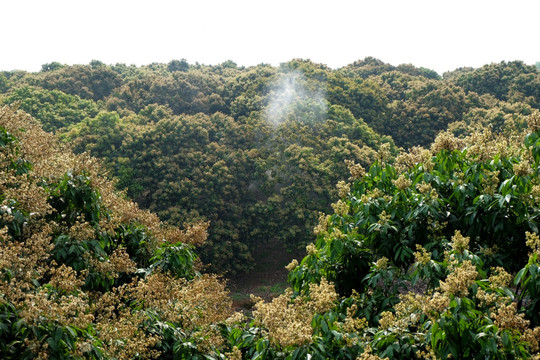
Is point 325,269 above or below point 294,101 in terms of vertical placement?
below

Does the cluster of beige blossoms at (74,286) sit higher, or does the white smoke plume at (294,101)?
the white smoke plume at (294,101)

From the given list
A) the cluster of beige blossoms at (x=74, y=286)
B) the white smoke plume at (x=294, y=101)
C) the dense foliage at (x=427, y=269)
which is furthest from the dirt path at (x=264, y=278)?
the dense foliage at (x=427, y=269)

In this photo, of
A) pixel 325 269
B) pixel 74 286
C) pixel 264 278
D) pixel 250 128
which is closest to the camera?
pixel 74 286

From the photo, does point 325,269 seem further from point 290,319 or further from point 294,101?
point 294,101

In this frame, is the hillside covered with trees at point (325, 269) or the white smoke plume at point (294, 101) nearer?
the hillside covered with trees at point (325, 269)

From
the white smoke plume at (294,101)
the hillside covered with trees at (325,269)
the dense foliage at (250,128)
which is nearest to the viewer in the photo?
the hillside covered with trees at (325,269)

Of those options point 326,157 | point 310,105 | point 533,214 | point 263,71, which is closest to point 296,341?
point 533,214

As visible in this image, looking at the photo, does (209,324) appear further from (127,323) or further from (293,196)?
(293,196)

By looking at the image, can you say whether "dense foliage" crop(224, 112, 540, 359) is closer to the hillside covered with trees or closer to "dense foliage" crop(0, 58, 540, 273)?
the hillside covered with trees

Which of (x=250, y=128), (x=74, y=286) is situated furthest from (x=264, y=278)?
(x=74, y=286)

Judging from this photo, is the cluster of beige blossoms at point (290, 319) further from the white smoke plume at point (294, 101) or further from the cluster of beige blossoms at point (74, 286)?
the white smoke plume at point (294, 101)

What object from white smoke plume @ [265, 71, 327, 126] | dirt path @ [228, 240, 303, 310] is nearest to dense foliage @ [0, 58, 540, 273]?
white smoke plume @ [265, 71, 327, 126]

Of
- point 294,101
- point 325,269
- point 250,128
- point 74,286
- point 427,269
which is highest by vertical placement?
point 294,101

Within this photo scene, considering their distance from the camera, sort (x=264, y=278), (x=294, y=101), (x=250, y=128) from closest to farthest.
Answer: (x=264, y=278)
(x=250, y=128)
(x=294, y=101)
